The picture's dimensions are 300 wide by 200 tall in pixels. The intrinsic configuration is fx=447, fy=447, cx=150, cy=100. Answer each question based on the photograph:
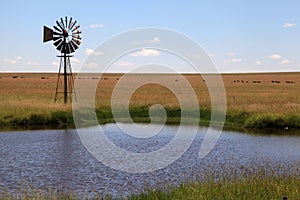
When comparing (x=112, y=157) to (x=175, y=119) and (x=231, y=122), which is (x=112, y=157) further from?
(x=175, y=119)

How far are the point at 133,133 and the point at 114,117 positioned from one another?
6.69 meters

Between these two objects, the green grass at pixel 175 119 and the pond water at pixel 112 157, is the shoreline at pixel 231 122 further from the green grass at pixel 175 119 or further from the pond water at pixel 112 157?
the pond water at pixel 112 157

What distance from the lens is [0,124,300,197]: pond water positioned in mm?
12883

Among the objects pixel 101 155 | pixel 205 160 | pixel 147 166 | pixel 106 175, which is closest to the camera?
pixel 106 175

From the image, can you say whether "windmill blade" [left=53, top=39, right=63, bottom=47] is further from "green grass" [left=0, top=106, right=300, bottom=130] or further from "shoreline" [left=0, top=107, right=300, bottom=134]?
"shoreline" [left=0, top=107, right=300, bottom=134]

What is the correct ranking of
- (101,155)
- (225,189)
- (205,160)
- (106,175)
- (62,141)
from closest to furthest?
(225,189)
(106,175)
(205,160)
(101,155)
(62,141)

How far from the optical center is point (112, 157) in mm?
17219

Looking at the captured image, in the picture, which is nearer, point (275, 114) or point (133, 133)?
point (133, 133)

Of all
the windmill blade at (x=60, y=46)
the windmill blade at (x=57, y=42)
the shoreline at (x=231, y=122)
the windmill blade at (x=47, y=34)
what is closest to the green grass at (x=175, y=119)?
the shoreline at (x=231, y=122)

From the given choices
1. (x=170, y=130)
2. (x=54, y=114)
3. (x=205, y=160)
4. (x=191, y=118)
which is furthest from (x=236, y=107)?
(x=205, y=160)

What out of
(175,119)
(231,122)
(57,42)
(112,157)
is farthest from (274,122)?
(57,42)

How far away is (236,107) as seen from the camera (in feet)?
102

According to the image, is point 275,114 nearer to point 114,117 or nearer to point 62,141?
point 114,117

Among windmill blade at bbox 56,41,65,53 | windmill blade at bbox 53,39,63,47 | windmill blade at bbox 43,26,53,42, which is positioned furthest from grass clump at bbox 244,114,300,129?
windmill blade at bbox 43,26,53,42
